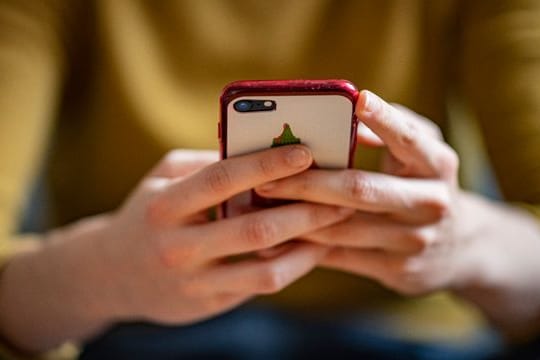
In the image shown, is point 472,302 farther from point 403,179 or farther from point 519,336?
point 403,179

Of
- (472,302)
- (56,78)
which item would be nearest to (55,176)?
(56,78)

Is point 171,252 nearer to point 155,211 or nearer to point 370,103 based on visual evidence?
point 155,211

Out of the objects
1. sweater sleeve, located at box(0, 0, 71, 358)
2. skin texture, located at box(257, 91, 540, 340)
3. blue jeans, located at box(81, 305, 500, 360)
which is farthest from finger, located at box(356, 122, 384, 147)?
sweater sleeve, located at box(0, 0, 71, 358)

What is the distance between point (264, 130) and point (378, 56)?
24 centimetres

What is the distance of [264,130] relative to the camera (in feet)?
1.43

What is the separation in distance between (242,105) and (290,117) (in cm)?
3

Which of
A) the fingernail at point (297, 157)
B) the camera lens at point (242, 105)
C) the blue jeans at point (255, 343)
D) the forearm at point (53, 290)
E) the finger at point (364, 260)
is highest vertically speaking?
the camera lens at point (242, 105)

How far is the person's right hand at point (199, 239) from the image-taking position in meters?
0.45

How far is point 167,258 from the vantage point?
502 mm

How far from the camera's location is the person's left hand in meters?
0.46

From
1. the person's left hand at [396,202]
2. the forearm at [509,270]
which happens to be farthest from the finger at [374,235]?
the forearm at [509,270]

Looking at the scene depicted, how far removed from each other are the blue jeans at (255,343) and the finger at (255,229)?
160 mm

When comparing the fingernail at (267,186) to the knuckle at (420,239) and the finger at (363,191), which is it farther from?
the knuckle at (420,239)

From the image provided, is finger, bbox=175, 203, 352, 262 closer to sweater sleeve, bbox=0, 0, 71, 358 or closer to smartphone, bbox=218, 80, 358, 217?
smartphone, bbox=218, 80, 358, 217
